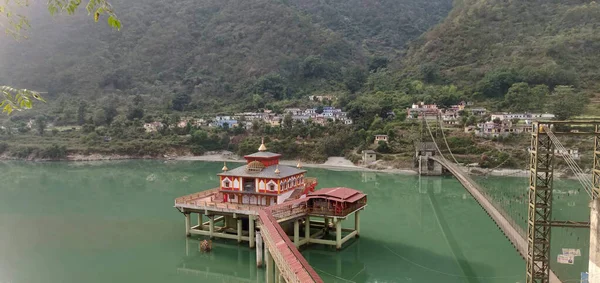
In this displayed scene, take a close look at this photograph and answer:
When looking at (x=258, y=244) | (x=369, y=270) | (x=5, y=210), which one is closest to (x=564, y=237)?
(x=369, y=270)

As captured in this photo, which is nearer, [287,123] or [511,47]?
[287,123]

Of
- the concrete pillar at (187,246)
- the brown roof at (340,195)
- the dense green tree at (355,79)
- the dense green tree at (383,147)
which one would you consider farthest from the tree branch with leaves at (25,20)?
the dense green tree at (355,79)

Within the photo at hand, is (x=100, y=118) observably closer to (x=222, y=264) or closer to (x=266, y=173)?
(x=266, y=173)

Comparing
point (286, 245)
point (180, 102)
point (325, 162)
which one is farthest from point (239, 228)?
point (180, 102)

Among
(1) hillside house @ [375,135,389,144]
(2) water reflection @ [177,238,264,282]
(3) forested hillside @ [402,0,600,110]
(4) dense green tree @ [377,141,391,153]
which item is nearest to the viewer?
(2) water reflection @ [177,238,264,282]

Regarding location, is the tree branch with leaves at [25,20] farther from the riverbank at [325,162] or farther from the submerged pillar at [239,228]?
the riverbank at [325,162]

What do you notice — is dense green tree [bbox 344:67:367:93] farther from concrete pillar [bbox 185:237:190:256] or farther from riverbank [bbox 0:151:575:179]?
concrete pillar [bbox 185:237:190:256]

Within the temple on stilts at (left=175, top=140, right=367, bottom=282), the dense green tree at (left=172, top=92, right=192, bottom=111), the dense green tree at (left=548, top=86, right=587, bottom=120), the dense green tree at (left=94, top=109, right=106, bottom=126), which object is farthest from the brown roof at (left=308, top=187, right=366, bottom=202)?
the dense green tree at (left=172, top=92, right=192, bottom=111)
